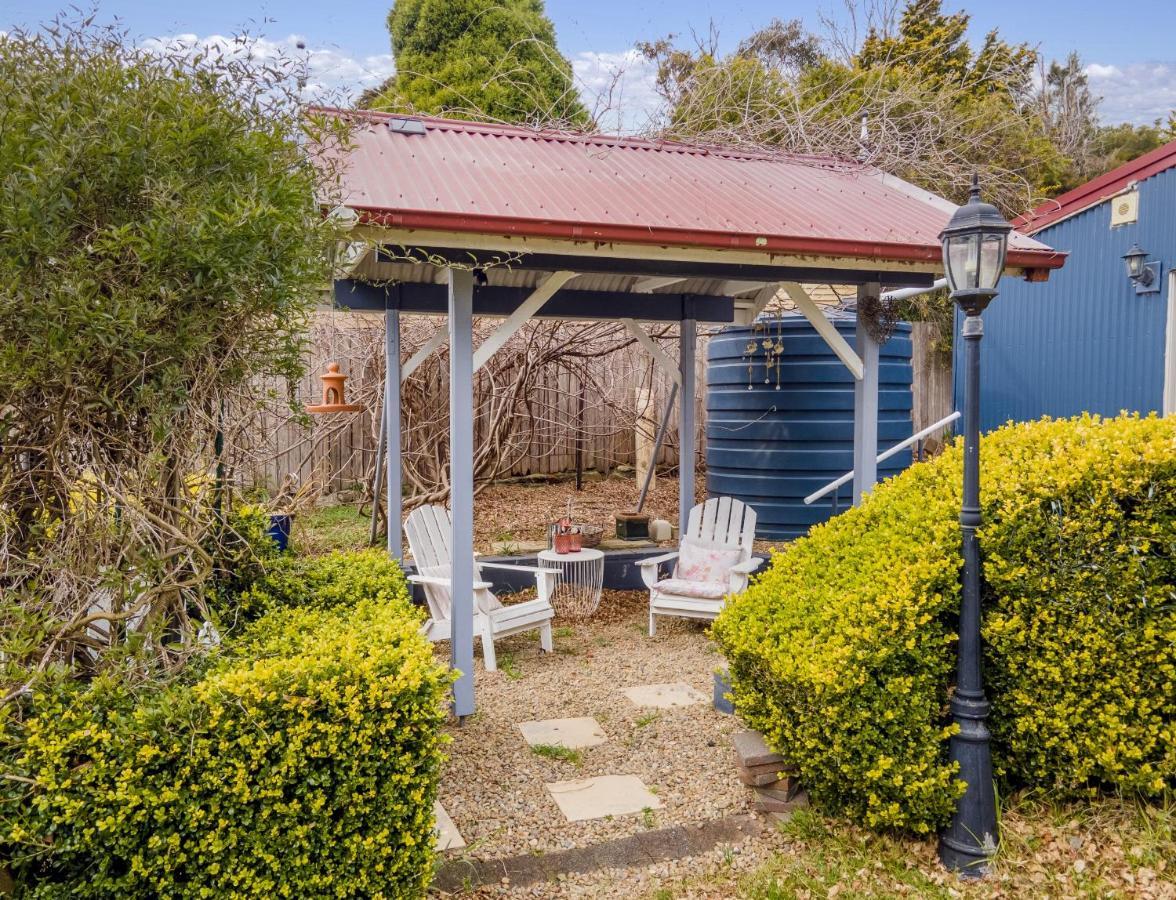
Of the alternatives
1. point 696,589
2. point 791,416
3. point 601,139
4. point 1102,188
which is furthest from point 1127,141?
point 696,589

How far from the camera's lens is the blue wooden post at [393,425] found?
5.90 meters

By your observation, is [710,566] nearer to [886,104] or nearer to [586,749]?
[586,749]

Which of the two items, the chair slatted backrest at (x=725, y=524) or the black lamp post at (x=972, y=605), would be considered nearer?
the black lamp post at (x=972, y=605)

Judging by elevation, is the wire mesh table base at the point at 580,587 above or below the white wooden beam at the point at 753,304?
below

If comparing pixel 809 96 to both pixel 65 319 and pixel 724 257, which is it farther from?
pixel 65 319

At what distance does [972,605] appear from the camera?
281cm

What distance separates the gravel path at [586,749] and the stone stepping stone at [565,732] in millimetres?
47

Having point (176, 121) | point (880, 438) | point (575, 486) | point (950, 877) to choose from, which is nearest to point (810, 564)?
point (950, 877)

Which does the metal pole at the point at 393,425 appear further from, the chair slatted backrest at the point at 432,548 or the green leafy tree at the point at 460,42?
the green leafy tree at the point at 460,42

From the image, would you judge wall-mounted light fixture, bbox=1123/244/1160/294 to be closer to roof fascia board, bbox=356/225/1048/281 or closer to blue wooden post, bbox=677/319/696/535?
roof fascia board, bbox=356/225/1048/281

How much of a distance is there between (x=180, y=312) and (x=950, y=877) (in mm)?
2888

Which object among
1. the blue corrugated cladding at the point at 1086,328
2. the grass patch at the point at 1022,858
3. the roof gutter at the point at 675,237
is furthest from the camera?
the blue corrugated cladding at the point at 1086,328

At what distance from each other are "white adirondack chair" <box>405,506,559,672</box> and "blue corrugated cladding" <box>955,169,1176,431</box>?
489cm

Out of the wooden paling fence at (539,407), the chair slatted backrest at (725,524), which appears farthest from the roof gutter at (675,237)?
the wooden paling fence at (539,407)
